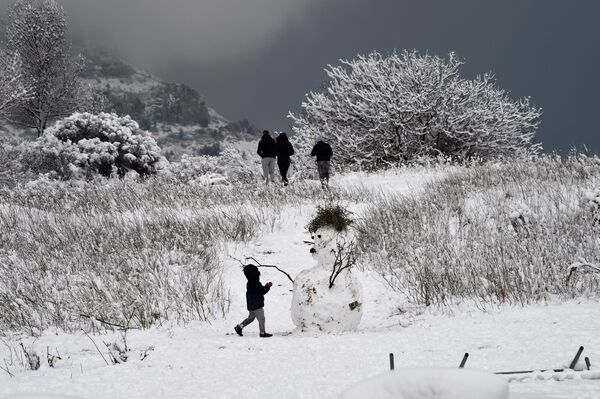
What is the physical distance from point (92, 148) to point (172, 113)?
512 ft

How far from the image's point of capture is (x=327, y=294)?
14.8 ft

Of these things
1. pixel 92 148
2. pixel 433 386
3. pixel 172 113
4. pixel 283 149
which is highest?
pixel 172 113

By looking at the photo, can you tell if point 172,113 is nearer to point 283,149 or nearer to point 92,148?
point 92,148

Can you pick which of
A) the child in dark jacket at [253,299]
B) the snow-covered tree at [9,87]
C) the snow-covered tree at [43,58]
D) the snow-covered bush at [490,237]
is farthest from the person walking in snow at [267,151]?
the snow-covered tree at [43,58]

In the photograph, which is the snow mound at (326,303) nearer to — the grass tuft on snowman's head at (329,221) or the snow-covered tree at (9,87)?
the grass tuft on snowman's head at (329,221)

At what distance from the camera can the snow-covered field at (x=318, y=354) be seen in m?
2.84

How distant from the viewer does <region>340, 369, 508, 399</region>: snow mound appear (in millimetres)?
916

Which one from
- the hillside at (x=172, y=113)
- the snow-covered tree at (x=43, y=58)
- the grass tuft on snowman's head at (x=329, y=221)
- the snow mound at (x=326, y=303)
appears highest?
the hillside at (x=172, y=113)

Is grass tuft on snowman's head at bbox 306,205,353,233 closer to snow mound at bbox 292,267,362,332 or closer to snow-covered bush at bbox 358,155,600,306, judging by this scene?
snow mound at bbox 292,267,362,332

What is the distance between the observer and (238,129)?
556 ft

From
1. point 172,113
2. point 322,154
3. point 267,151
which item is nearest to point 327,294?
point 322,154

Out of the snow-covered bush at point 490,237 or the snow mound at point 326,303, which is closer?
the snow mound at point 326,303

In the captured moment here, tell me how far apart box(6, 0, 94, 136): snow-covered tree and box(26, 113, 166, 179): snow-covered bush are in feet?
18.7

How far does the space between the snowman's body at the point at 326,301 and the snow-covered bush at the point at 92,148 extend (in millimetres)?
16809
